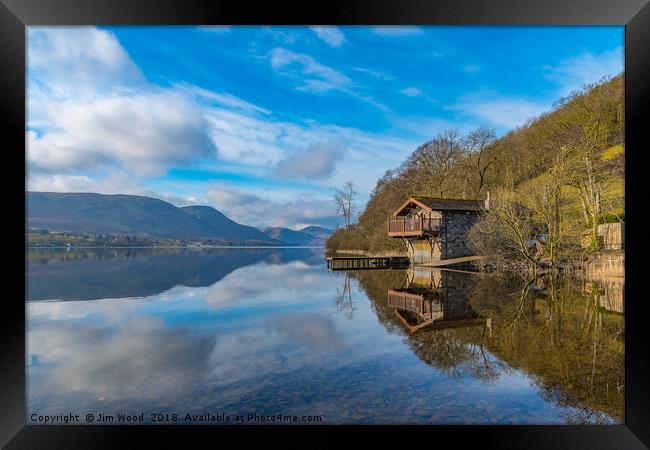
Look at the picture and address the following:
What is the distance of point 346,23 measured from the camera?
3213mm

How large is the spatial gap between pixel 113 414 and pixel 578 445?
4.49 metres

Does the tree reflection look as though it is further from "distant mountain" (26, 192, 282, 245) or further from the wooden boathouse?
"distant mountain" (26, 192, 282, 245)

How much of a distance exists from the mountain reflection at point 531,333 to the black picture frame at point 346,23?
1269 millimetres

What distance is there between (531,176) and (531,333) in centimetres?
2648

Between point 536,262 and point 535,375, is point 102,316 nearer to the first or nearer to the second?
point 535,375

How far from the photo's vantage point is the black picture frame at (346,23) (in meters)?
2.81

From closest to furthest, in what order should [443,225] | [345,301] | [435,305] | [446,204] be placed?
[435,305] → [345,301] → [443,225] → [446,204]

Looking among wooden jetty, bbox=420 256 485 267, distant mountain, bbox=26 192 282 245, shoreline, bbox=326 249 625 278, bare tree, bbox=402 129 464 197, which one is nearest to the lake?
shoreline, bbox=326 249 625 278

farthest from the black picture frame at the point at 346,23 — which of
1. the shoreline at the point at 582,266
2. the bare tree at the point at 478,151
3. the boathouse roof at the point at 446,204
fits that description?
the bare tree at the point at 478,151

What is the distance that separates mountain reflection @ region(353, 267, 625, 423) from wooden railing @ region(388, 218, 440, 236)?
29.7 feet

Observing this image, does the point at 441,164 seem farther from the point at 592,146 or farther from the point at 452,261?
the point at 592,146

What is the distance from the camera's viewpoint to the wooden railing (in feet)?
73.7

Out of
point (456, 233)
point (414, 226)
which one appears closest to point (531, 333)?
point (414, 226)

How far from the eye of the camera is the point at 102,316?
34.5ft
